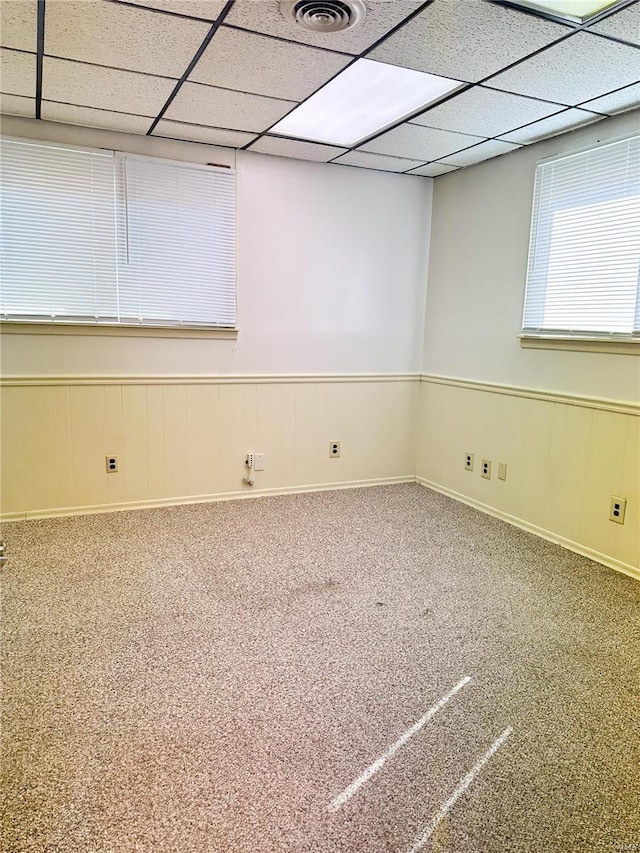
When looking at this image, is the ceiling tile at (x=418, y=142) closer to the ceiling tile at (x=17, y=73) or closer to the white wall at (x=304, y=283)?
the white wall at (x=304, y=283)

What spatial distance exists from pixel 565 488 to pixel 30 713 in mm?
2925

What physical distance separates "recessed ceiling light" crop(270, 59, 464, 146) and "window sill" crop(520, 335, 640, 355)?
4.96 feet

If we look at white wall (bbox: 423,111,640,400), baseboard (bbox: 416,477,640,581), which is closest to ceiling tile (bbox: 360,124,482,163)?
white wall (bbox: 423,111,640,400)

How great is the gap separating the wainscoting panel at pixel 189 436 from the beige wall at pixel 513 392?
1.66ft

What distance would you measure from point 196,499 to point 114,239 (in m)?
1.83

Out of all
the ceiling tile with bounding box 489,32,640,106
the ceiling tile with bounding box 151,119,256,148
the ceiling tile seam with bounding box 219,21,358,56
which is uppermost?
the ceiling tile with bounding box 151,119,256,148

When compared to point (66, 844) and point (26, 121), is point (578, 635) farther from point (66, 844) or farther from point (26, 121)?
point (26, 121)

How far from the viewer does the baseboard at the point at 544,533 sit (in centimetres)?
299

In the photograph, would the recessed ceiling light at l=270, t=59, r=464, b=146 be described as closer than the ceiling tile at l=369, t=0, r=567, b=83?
No

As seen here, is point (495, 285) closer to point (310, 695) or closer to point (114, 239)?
point (114, 239)

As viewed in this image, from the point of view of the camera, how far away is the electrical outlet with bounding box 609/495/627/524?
2.97 m

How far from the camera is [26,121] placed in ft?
10.5

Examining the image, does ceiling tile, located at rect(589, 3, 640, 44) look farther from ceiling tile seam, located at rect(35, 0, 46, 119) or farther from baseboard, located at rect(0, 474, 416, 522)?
baseboard, located at rect(0, 474, 416, 522)

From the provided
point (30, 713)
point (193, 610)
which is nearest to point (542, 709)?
point (193, 610)
